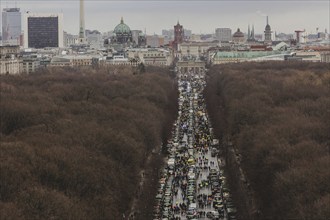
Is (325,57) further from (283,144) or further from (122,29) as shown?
(283,144)

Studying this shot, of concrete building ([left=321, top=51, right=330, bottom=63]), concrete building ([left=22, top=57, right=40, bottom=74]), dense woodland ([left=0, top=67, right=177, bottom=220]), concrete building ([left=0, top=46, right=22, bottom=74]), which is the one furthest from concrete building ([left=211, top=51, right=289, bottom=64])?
dense woodland ([left=0, top=67, right=177, bottom=220])

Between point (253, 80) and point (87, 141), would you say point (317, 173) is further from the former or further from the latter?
point (253, 80)

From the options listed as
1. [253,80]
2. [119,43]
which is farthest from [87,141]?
[119,43]

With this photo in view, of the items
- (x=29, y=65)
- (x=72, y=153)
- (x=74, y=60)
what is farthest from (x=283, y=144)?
(x=74, y=60)

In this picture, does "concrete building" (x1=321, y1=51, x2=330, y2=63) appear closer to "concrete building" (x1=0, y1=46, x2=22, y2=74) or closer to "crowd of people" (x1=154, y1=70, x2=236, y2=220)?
"concrete building" (x1=0, y1=46, x2=22, y2=74)

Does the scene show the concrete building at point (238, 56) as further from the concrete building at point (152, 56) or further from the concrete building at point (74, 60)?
the concrete building at point (74, 60)

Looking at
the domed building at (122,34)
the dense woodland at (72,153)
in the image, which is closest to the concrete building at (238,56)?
the domed building at (122,34)
